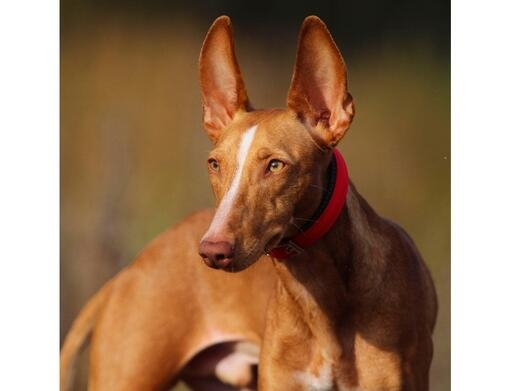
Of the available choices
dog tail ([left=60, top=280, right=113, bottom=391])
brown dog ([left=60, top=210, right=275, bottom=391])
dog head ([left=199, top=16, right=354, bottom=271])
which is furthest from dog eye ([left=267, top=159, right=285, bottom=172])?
dog tail ([left=60, top=280, right=113, bottom=391])

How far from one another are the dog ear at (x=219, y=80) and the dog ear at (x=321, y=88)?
0.23 metres

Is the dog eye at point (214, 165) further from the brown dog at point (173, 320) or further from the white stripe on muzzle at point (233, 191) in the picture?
the brown dog at point (173, 320)

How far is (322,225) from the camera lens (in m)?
2.97

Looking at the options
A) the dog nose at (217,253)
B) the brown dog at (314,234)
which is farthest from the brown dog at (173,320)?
the dog nose at (217,253)

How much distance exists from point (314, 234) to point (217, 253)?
0.47 metres

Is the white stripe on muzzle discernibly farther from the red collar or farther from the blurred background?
the blurred background

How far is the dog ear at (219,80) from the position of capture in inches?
123

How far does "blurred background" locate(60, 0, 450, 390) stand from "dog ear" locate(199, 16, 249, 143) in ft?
2.07

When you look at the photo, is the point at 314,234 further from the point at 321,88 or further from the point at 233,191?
the point at 321,88

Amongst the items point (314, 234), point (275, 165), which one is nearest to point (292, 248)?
point (314, 234)

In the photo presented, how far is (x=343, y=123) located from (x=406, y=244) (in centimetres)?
70

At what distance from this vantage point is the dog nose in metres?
2.60
